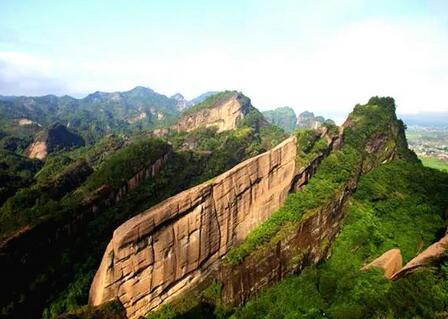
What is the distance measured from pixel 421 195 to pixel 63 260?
2762cm

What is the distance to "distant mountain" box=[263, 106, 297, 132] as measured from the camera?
173m

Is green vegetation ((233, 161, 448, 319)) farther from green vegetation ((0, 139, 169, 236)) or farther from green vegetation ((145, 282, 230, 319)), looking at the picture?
green vegetation ((0, 139, 169, 236))

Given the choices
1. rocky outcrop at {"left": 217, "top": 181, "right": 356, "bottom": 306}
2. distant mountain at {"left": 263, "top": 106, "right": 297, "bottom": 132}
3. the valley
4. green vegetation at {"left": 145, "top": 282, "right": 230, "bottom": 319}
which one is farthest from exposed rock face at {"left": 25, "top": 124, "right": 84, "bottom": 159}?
distant mountain at {"left": 263, "top": 106, "right": 297, "bottom": 132}

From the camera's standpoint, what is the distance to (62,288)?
29703 millimetres

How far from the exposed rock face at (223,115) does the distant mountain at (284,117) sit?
67123 mm

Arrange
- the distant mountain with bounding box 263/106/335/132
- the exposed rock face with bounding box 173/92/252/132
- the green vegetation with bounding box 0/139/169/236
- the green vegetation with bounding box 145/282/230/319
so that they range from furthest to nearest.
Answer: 1. the distant mountain with bounding box 263/106/335/132
2. the exposed rock face with bounding box 173/92/252/132
3. the green vegetation with bounding box 0/139/169/236
4. the green vegetation with bounding box 145/282/230/319

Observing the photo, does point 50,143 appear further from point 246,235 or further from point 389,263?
point 389,263

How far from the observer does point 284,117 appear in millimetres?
183500

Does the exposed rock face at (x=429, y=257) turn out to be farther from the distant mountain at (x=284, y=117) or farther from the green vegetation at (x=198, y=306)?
the distant mountain at (x=284, y=117)

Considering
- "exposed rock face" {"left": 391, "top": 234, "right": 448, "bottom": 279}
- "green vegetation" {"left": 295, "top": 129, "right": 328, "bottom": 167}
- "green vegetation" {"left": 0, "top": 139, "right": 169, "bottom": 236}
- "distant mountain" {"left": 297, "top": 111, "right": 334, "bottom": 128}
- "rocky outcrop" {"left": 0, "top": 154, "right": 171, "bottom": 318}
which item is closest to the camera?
"exposed rock face" {"left": 391, "top": 234, "right": 448, "bottom": 279}

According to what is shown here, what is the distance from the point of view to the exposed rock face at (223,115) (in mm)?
100062

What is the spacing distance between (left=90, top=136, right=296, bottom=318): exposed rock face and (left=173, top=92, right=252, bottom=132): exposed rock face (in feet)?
225

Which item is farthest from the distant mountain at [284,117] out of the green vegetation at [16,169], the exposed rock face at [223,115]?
the green vegetation at [16,169]

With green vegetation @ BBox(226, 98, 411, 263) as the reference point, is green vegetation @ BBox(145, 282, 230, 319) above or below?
below
